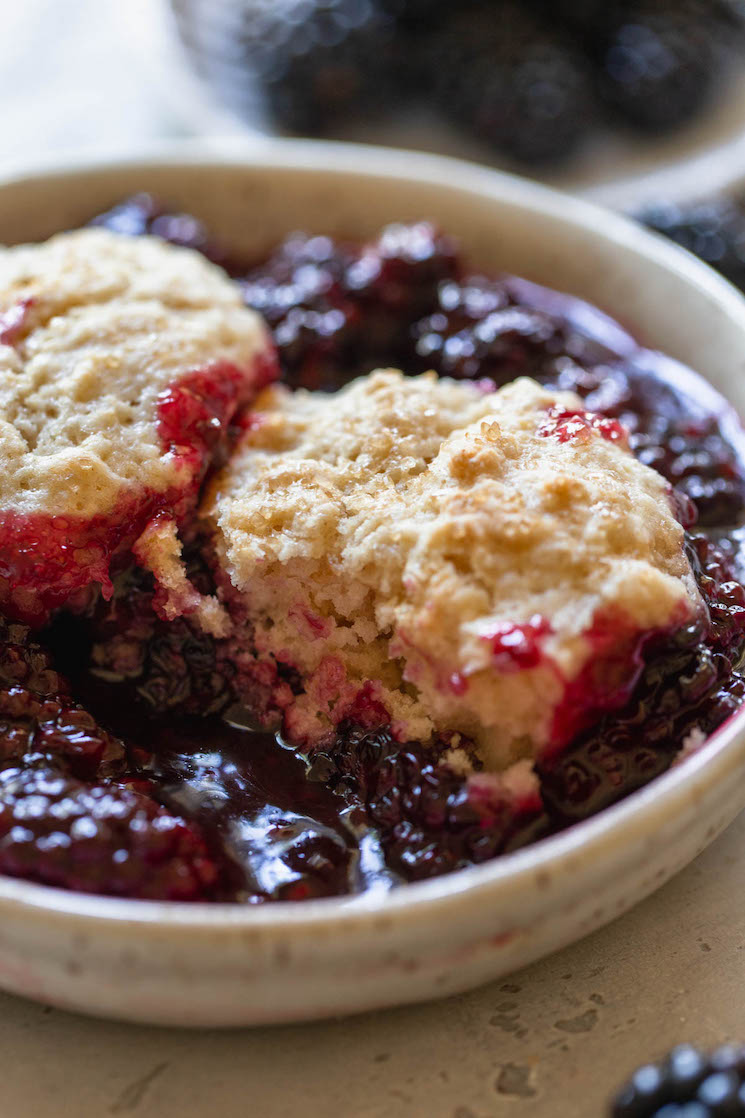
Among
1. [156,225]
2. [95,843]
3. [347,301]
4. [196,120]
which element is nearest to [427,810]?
[95,843]

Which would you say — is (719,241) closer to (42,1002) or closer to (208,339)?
(208,339)

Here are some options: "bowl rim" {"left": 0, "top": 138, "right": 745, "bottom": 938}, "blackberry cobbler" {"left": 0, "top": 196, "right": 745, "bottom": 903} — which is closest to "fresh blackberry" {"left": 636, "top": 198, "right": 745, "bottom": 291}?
"blackberry cobbler" {"left": 0, "top": 196, "right": 745, "bottom": 903}

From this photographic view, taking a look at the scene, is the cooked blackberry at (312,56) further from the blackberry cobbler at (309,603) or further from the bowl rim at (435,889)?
the bowl rim at (435,889)

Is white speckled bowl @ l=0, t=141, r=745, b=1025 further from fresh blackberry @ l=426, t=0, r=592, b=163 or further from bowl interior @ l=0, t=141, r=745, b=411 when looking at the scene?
fresh blackberry @ l=426, t=0, r=592, b=163

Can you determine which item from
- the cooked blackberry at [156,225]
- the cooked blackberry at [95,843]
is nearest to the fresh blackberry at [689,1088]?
the cooked blackberry at [95,843]

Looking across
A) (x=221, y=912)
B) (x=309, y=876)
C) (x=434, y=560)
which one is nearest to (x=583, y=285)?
(x=434, y=560)

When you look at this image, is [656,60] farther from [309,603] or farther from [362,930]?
[362,930]
